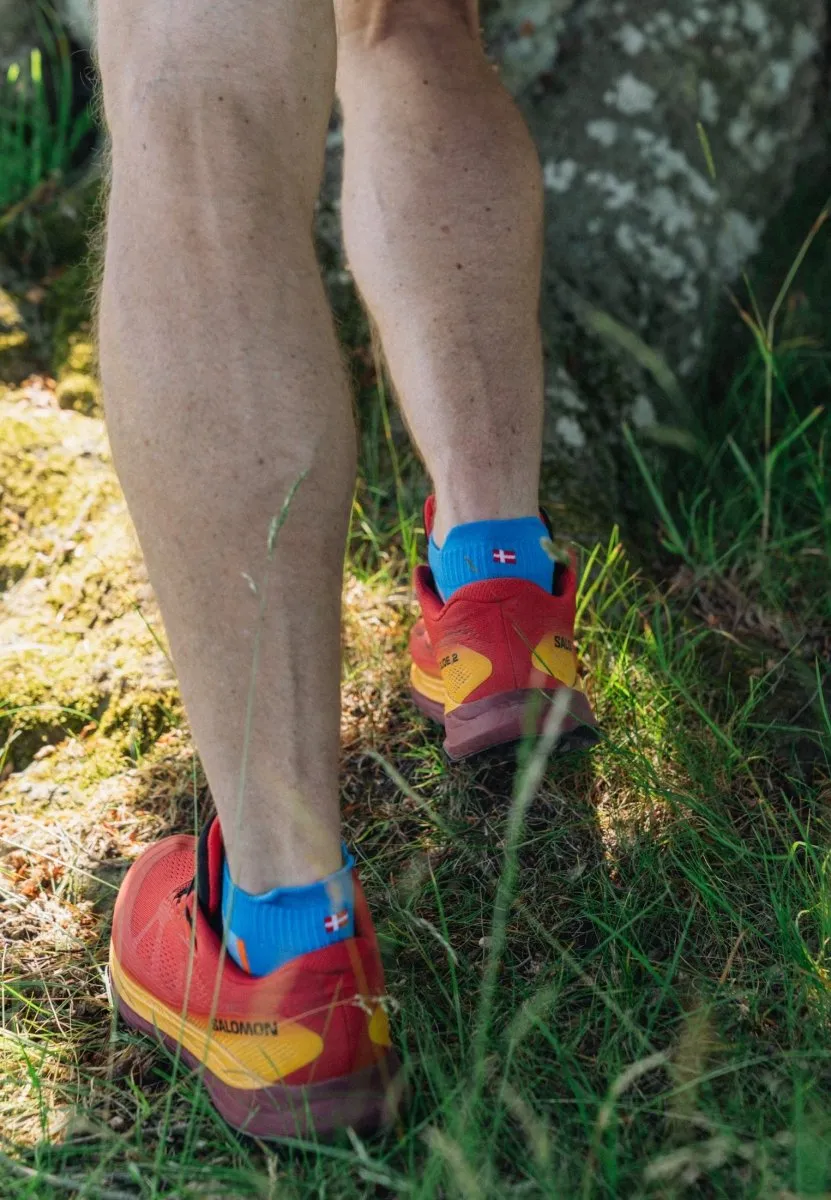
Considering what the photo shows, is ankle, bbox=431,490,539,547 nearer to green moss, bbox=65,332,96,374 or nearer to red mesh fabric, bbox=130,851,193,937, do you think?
red mesh fabric, bbox=130,851,193,937

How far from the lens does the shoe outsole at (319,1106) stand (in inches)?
45.3

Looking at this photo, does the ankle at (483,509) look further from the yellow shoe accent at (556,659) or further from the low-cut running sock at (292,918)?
the low-cut running sock at (292,918)

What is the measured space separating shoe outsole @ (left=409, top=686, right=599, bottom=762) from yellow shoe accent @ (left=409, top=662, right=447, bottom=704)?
20cm

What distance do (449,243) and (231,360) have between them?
Result: 64cm

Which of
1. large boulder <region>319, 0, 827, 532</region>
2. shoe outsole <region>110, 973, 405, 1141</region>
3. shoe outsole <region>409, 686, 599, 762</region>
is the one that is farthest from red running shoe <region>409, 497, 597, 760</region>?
large boulder <region>319, 0, 827, 532</region>

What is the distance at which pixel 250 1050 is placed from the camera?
1.18 m

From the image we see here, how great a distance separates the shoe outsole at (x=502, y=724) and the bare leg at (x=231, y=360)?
1.26 ft

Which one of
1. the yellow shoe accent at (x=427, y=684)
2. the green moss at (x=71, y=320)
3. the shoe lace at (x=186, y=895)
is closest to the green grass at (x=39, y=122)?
the green moss at (x=71, y=320)

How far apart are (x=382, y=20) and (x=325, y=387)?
831 mm

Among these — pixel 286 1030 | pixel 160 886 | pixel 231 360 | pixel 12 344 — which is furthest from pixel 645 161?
pixel 286 1030

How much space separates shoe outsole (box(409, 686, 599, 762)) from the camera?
147 cm

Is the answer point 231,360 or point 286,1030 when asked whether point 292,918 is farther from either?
point 231,360

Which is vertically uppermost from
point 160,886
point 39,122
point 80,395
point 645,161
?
point 39,122

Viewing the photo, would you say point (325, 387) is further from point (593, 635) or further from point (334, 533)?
point (593, 635)
